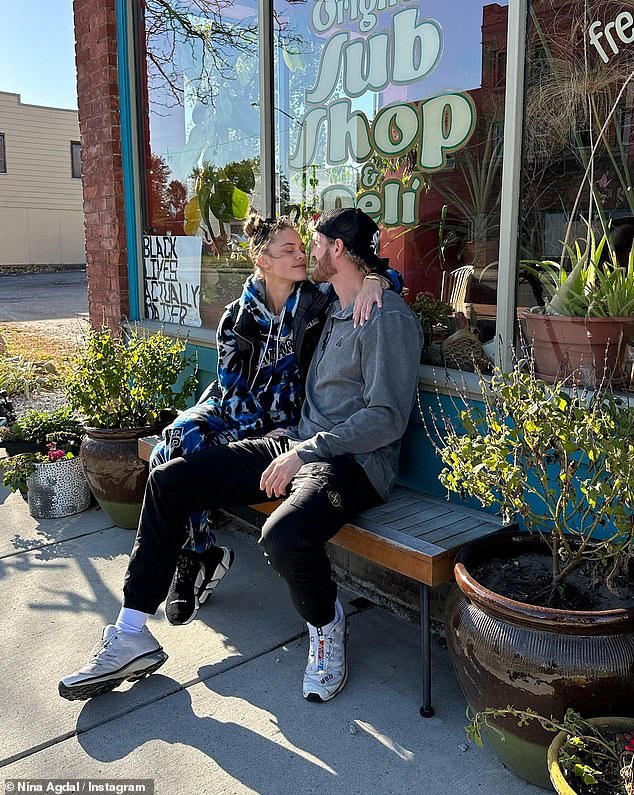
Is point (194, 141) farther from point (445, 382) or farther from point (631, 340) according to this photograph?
point (631, 340)

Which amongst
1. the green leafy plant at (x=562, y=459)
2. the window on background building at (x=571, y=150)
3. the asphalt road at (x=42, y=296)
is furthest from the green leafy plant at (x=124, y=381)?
the asphalt road at (x=42, y=296)

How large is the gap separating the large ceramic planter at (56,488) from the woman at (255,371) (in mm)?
1229

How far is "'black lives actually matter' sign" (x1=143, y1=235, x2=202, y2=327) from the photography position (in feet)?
15.1

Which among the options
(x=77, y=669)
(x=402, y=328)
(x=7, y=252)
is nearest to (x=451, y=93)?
(x=402, y=328)

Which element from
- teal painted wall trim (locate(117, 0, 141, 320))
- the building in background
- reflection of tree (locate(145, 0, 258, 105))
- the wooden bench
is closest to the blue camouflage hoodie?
the wooden bench

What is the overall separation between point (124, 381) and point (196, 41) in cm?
203

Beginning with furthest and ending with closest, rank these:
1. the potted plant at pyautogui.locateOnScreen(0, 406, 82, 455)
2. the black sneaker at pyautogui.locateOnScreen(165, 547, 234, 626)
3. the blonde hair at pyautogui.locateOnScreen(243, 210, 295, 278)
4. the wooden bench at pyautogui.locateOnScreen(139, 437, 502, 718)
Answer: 1. the potted plant at pyautogui.locateOnScreen(0, 406, 82, 455)
2. the blonde hair at pyautogui.locateOnScreen(243, 210, 295, 278)
3. the black sneaker at pyautogui.locateOnScreen(165, 547, 234, 626)
4. the wooden bench at pyautogui.locateOnScreen(139, 437, 502, 718)

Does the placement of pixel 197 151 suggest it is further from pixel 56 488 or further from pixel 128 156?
pixel 56 488

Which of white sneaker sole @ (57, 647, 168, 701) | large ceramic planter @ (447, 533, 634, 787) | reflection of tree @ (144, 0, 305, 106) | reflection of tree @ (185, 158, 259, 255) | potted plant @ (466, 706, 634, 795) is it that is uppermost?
reflection of tree @ (144, 0, 305, 106)

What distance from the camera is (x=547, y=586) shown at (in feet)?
7.29

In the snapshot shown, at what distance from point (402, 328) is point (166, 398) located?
5.55 feet

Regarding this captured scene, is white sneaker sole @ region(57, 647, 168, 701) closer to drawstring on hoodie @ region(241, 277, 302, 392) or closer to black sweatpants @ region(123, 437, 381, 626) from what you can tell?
black sweatpants @ region(123, 437, 381, 626)

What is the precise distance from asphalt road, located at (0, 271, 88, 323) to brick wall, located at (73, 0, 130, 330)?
29.7ft

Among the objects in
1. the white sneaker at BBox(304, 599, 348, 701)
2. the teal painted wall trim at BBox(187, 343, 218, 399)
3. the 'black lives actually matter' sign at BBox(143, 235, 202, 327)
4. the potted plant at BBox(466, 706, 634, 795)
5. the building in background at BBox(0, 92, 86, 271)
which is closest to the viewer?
the potted plant at BBox(466, 706, 634, 795)
